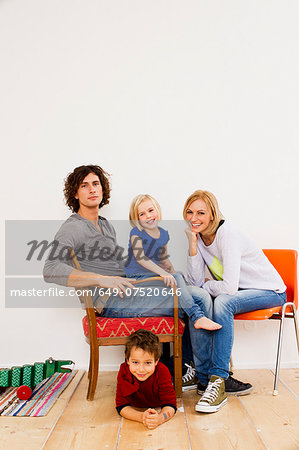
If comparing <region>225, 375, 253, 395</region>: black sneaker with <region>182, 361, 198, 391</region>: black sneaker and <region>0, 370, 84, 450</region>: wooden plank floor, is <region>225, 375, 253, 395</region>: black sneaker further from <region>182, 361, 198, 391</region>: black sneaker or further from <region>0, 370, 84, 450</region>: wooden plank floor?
<region>0, 370, 84, 450</region>: wooden plank floor

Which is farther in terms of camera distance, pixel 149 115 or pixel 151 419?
pixel 149 115

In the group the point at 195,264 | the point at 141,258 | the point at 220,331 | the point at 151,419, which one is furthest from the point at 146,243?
the point at 151,419

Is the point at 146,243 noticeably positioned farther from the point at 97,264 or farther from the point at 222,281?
the point at 222,281

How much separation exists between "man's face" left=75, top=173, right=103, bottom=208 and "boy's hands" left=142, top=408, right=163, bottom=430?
1.27 m

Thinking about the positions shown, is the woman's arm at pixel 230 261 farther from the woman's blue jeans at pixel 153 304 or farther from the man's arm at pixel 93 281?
the man's arm at pixel 93 281

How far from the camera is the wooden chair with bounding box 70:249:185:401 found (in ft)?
8.05

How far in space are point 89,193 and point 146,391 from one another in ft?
4.00

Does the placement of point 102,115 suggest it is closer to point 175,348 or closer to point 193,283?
point 193,283

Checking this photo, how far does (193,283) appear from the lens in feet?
9.26

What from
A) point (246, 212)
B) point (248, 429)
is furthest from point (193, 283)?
point (248, 429)

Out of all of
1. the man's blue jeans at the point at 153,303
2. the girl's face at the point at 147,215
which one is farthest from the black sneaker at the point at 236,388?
the girl's face at the point at 147,215

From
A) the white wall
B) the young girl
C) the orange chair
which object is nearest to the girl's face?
the young girl

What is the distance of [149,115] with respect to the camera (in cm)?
320

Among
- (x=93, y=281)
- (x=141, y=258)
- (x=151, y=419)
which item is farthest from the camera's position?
(x=141, y=258)
